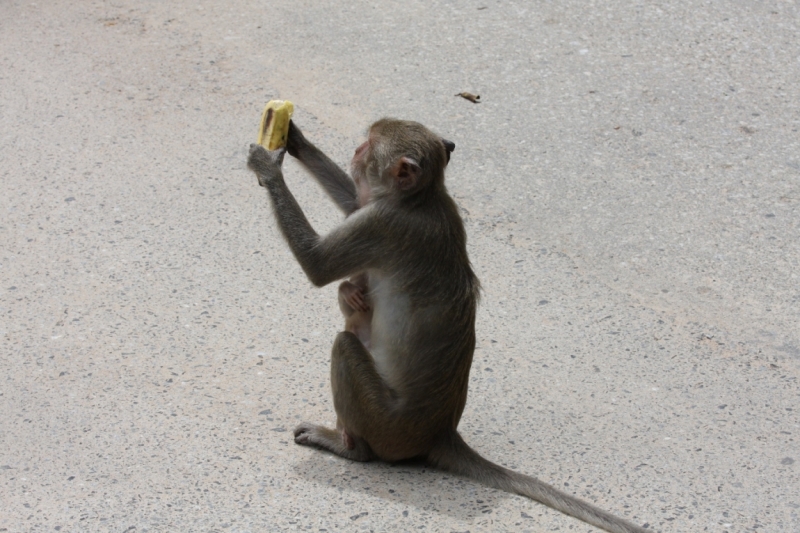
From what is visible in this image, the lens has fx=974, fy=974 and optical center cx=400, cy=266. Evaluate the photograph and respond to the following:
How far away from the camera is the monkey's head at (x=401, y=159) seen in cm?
410

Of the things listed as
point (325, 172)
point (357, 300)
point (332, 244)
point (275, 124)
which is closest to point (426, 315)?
point (357, 300)

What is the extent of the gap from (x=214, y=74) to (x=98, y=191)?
1.72 metres

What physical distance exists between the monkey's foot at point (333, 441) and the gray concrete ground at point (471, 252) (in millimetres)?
51

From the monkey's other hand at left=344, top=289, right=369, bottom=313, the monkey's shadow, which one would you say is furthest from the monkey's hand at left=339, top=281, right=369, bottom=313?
the monkey's shadow

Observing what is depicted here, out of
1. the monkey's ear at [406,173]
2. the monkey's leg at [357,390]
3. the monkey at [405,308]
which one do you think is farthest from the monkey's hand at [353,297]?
the monkey's ear at [406,173]

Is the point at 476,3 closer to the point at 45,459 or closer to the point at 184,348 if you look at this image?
the point at 184,348

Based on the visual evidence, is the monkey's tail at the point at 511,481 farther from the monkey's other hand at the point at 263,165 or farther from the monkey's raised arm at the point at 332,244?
the monkey's other hand at the point at 263,165

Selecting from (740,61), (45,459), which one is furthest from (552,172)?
(45,459)

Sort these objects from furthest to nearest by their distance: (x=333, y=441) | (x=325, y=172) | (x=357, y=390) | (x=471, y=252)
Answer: (x=471, y=252) → (x=325, y=172) → (x=333, y=441) → (x=357, y=390)

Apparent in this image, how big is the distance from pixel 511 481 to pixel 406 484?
1.45 feet

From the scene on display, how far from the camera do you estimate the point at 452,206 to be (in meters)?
4.30

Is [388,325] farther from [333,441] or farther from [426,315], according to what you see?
[333,441]

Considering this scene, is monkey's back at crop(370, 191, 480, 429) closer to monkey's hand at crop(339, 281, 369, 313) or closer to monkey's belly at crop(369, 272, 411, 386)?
monkey's belly at crop(369, 272, 411, 386)

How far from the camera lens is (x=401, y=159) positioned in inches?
160
